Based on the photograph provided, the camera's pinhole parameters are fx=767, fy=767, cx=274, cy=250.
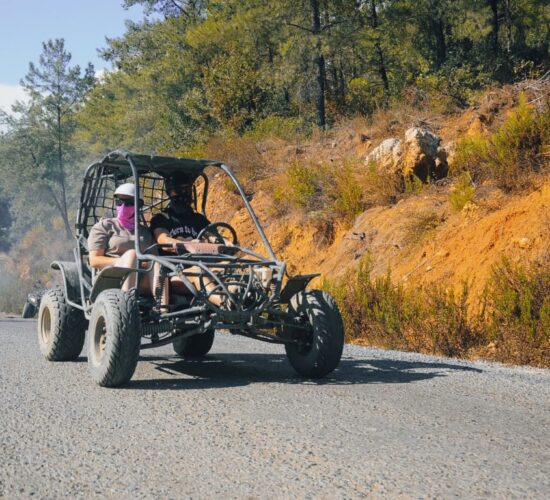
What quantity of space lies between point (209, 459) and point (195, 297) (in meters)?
2.67

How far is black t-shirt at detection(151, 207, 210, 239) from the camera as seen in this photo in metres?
8.16

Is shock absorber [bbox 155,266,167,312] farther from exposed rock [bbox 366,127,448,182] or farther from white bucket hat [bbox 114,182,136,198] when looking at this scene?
exposed rock [bbox 366,127,448,182]

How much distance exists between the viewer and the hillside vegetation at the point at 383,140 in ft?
38.3

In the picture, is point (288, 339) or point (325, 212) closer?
point (288, 339)

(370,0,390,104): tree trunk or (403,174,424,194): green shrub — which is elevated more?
(370,0,390,104): tree trunk

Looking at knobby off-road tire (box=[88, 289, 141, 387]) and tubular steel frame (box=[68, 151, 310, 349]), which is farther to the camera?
tubular steel frame (box=[68, 151, 310, 349])

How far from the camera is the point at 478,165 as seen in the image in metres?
16.1

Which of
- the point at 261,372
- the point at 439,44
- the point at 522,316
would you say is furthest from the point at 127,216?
the point at 439,44

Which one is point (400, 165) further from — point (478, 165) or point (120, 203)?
point (120, 203)

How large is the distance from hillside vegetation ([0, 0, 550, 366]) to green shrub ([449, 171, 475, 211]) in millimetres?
46

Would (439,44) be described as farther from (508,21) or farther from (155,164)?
(155,164)

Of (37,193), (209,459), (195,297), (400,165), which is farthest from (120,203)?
(37,193)

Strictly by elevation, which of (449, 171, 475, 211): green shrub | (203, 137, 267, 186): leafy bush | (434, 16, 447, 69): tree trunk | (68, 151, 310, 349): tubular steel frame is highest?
(434, 16, 447, 69): tree trunk

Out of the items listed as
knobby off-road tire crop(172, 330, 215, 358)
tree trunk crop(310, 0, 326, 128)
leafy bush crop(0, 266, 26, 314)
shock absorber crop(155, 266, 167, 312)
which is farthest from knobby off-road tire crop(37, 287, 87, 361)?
leafy bush crop(0, 266, 26, 314)
